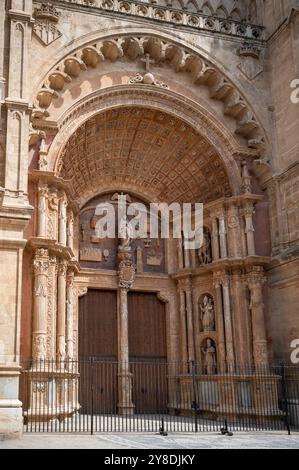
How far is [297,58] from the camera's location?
1605cm

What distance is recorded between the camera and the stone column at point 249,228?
16094 mm

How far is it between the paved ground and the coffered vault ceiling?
23.6 feet

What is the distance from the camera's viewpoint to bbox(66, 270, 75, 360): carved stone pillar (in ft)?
50.0

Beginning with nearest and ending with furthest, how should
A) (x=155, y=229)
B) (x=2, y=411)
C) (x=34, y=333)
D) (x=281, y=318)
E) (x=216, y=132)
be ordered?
(x=2, y=411)
(x=34, y=333)
(x=281, y=318)
(x=216, y=132)
(x=155, y=229)

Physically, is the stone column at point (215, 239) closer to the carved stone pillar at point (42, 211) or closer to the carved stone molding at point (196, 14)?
the carved stone pillar at point (42, 211)

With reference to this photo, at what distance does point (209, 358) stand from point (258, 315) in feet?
6.21

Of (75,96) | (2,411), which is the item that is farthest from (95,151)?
(2,411)

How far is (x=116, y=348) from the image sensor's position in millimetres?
17094

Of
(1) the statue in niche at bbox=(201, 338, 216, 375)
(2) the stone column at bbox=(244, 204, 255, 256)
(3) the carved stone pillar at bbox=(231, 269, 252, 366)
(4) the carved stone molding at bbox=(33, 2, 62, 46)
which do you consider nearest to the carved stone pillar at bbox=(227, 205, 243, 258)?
(2) the stone column at bbox=(244, 204, 255, 256)

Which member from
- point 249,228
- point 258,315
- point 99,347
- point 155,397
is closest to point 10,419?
point 99,347

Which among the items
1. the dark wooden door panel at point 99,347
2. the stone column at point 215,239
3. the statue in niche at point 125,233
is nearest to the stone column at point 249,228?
the stone column at point 215,239

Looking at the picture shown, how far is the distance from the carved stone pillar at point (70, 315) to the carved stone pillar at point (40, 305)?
4.78ft
